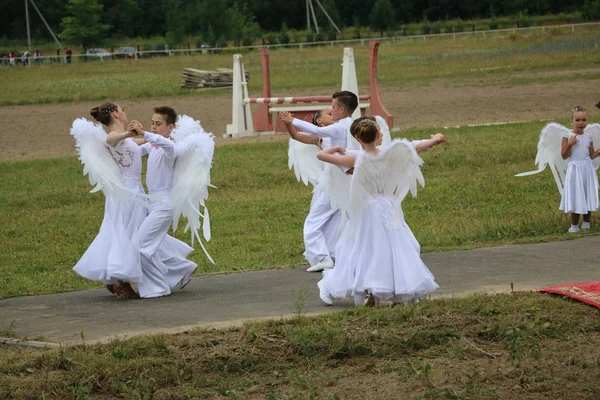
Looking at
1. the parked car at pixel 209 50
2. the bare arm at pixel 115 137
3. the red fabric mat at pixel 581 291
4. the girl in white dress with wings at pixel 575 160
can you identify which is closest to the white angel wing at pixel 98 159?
the bare arm at pixel 115 137

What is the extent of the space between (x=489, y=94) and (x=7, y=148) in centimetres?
1320

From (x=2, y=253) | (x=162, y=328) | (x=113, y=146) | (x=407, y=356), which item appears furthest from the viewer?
(x=2, y=253)

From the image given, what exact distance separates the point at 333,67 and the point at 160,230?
3706 centimetres

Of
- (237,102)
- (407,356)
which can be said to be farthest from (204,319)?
(237,102)

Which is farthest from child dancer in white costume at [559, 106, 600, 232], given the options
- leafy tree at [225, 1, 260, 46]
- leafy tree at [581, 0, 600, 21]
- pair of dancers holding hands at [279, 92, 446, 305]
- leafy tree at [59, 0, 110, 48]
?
leafy tree at [59, 0, 110, 48]

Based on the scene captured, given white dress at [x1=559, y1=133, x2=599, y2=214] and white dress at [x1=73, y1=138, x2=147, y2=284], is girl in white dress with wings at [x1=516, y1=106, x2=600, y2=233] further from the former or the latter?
white dress at [x1=73, y1=138, x2=147, y2=284]

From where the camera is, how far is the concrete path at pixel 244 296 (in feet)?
28.5

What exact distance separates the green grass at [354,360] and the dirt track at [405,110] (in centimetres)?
1533

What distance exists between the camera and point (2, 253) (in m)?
13.6

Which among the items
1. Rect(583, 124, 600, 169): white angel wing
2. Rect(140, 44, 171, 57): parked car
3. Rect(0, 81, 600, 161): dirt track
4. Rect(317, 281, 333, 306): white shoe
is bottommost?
Rect(140, 44, 171, 57): parked car

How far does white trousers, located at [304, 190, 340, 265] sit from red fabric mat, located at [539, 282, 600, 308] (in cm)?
279

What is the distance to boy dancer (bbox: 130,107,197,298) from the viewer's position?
10.1 meters

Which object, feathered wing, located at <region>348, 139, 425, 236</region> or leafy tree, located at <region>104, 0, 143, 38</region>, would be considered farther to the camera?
leafy tree, located at <region>104, 0, 143, 38</region>

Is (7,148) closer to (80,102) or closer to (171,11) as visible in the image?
(80,102)
